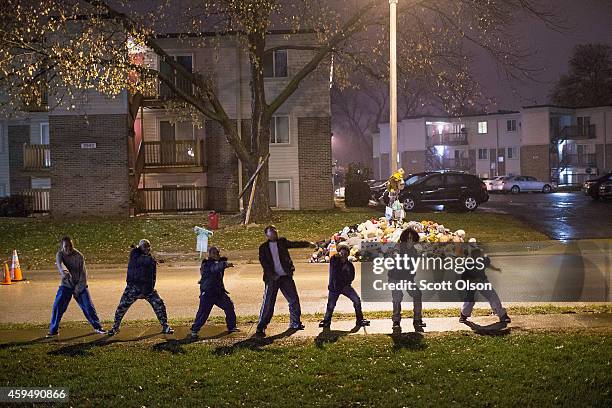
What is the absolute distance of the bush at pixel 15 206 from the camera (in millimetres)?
32062

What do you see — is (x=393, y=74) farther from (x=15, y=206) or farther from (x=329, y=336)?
(x=15, y=206)

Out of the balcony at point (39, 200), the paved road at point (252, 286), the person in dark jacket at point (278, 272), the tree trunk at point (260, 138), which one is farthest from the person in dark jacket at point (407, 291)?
the balcony at point (39, 200)

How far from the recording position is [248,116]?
33.2m

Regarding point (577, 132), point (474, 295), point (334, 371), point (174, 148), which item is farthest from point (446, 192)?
point (577, 132)

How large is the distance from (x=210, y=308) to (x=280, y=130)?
80.4 feet

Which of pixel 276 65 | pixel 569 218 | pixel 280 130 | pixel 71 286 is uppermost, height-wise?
pixel 276 65

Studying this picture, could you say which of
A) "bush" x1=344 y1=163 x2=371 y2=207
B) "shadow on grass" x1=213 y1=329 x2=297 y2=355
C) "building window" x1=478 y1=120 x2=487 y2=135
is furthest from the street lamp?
"building window" x1=478 y1=120 x2=487 y2=135

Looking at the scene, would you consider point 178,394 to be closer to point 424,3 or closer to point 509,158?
point 424,3

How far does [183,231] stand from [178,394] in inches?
706

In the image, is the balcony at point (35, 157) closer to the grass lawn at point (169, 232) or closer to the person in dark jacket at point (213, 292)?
the grass lawn at point (169, 232)

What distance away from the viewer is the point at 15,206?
32.3 m

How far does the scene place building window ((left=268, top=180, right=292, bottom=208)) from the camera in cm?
3378

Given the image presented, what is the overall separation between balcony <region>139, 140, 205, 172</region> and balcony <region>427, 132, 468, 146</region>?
45.7m

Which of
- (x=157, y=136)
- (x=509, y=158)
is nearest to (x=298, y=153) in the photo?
(x=157, y=136)
